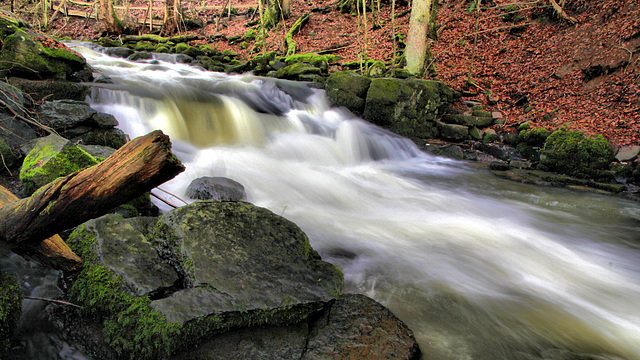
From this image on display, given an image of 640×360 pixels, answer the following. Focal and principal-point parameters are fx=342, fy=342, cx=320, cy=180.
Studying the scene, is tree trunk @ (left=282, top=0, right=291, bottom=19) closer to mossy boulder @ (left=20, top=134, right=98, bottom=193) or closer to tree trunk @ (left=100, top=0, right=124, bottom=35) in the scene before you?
tree trunk @ (left=100, top=0, right=124, bottom=35)

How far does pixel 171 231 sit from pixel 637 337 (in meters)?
3.97

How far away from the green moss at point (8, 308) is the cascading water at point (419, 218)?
246 centimetres

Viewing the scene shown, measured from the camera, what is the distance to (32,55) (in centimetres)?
651

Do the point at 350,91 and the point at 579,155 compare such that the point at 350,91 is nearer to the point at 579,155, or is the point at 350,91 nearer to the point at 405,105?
the point at 405,105

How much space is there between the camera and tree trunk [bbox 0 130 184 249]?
169cm

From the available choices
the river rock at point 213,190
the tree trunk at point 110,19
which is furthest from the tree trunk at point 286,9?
the river rock at point 213,190

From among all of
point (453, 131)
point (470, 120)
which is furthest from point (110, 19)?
point (470, 120)

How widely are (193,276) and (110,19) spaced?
69.2 ft

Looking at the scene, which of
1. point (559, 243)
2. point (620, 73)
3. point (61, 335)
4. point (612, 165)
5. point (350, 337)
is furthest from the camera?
point (620, 73)

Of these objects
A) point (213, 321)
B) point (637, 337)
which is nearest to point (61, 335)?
point (213, 321)

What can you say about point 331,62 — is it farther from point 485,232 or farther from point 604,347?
point 604,347

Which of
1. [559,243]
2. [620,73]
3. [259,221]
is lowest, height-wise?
[559,243]

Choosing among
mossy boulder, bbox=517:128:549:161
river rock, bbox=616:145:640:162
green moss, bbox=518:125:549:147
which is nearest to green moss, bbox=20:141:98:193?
mossy boulder, bbox=517:128:549:161

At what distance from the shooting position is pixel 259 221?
2877 mm
